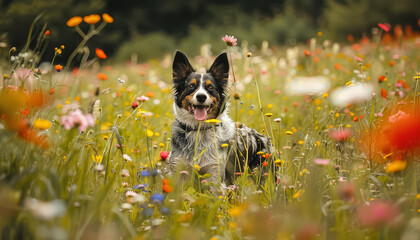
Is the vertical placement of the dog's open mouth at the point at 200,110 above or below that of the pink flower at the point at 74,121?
below

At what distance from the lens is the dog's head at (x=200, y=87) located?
340cm

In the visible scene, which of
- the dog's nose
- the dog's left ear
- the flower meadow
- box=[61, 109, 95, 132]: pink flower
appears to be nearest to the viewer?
the flower meadow

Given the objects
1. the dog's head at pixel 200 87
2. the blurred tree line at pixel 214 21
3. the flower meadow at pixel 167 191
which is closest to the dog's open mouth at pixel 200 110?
the dog's head at pixel 200 87

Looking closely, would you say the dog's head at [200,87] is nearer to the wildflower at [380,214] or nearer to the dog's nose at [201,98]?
the dog's nose at [201,98]

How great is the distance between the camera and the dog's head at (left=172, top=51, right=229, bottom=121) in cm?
340

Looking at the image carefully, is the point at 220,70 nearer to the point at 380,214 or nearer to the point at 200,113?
the point at 200,113

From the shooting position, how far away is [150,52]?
665 inches

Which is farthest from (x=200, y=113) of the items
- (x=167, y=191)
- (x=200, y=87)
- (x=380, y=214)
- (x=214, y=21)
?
(x=214, y=21)

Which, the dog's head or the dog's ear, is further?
the dog's ear

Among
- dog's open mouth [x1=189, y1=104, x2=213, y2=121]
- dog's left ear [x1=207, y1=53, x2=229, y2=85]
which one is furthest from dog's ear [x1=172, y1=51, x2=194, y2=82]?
dog's open mouth [x1=189, y1=104, x2=213, y2=121]

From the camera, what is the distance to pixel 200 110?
3.45 metres

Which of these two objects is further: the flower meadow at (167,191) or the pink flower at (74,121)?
the pink flower at (74,121)

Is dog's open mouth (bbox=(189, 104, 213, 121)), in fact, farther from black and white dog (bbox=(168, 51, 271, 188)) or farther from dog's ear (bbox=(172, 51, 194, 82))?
dog's ear (bbox=(172, 51, 194, 82))

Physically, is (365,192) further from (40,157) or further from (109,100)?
(109,100)
